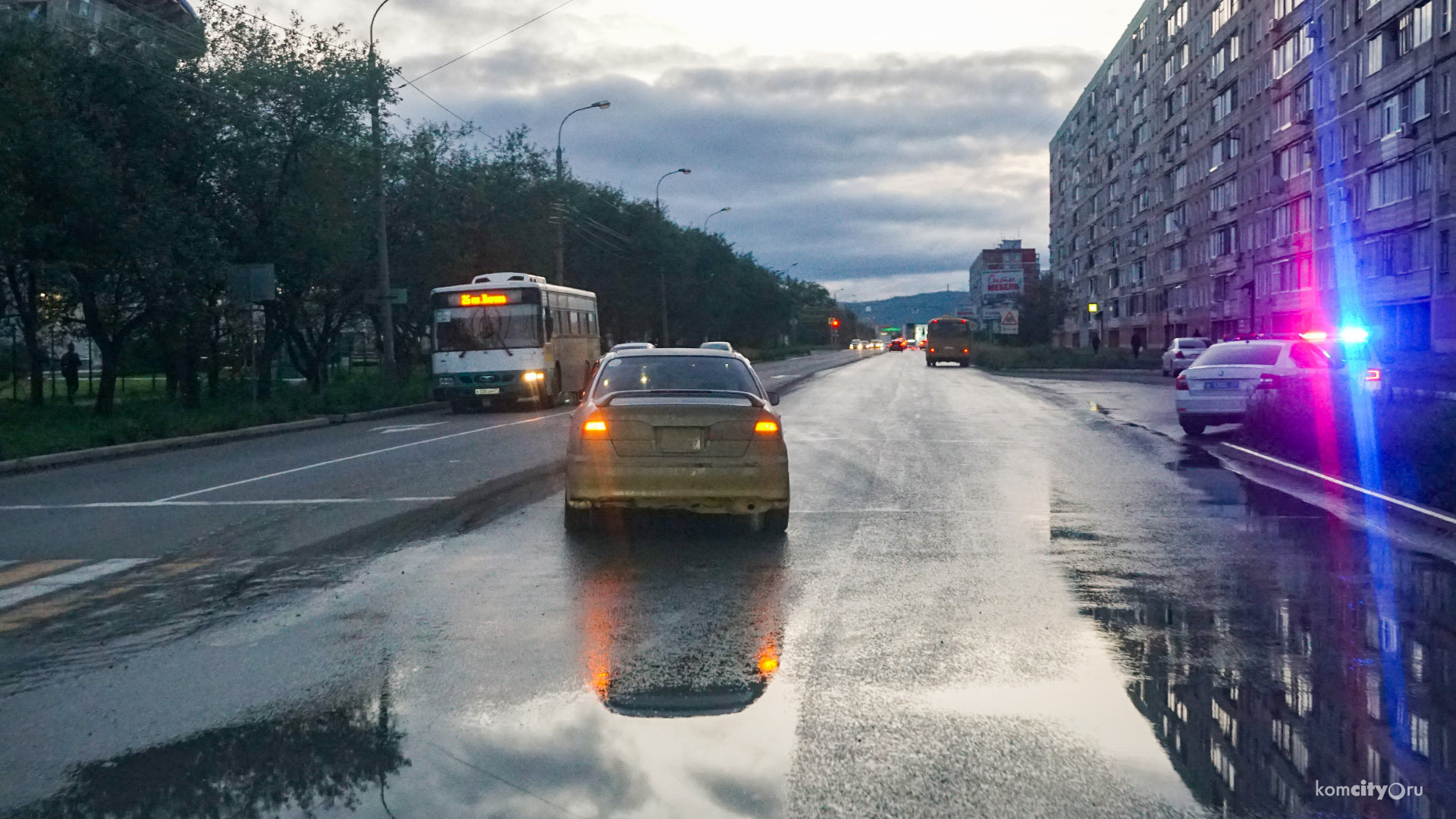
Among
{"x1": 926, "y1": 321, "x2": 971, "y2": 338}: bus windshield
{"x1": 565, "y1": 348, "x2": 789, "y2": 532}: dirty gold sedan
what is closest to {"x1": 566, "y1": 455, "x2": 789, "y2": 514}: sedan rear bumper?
{"x1": 565, "y1": 348, "x2": 789, "y2": 532}: dirty gold sedan

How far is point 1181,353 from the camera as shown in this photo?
47.3 m

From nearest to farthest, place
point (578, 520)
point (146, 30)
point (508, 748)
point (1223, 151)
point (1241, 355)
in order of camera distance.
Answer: point (508, 748) < point (578, 520) < point (1241, 355) < point (146, 30) < point (1223, 151)

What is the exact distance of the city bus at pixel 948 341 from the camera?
79.6 metres

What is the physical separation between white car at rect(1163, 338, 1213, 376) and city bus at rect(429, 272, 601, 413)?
24976 millimetres

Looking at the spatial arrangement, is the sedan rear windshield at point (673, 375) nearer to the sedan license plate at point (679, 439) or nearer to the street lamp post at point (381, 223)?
the sedan license plate at point (679, 439)

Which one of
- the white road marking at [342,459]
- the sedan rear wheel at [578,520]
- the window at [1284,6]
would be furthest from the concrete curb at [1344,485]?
the window at [1284,6]

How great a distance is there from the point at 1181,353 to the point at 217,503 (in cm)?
4075

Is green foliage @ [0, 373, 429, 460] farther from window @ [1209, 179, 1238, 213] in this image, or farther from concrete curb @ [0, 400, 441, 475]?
window @ [1209, 179, 1238, 213]

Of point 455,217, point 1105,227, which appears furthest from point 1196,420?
point 1105,227

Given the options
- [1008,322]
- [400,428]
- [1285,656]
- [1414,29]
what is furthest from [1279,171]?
[1285,656]

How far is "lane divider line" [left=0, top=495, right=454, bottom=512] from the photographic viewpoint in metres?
12.8

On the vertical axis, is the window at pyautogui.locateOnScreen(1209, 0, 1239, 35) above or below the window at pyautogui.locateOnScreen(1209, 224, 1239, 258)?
above

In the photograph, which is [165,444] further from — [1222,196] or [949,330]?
[1222,196]

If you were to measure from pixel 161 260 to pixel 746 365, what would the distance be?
2037 cm
